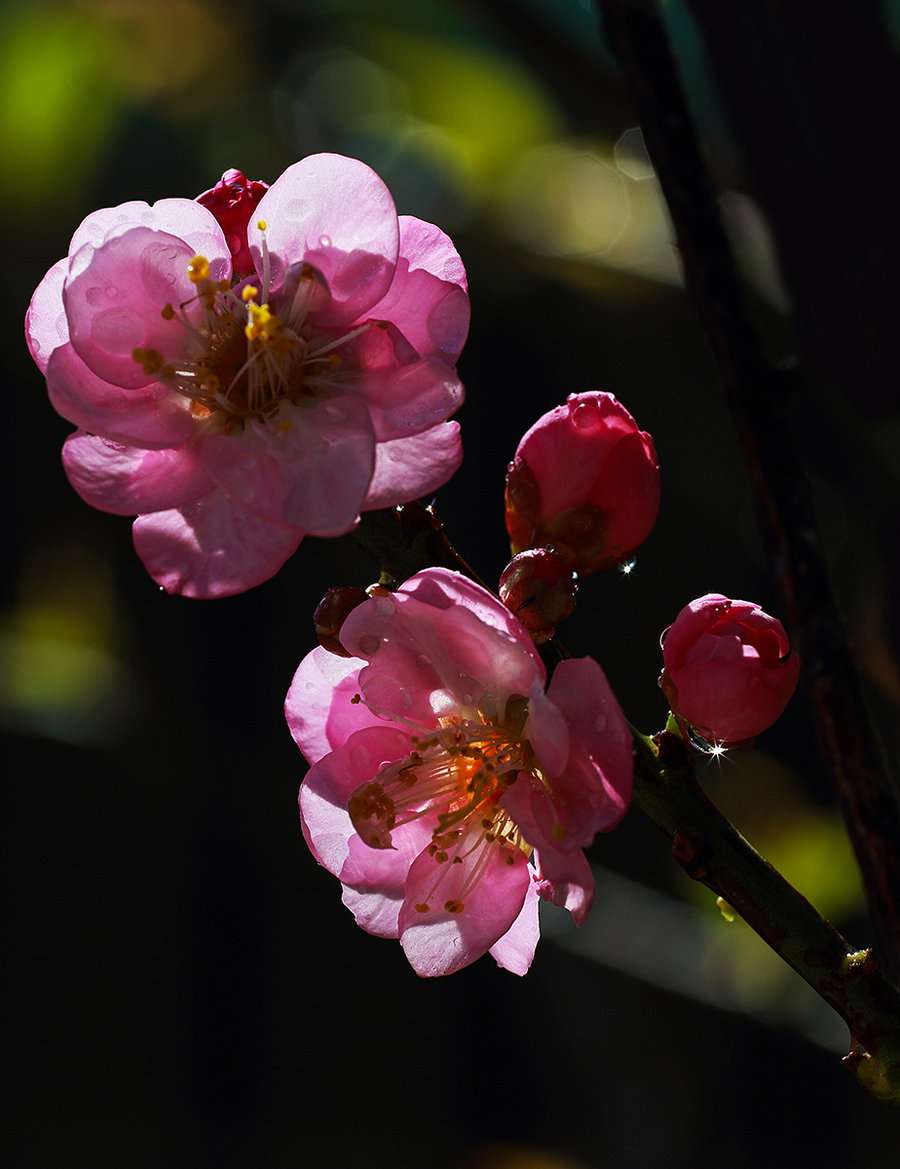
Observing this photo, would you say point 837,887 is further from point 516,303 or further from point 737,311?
point 516,303

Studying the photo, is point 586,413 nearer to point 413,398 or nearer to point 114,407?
point 413,398

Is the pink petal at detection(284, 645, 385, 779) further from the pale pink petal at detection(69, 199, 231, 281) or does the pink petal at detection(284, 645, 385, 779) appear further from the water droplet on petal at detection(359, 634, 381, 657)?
the pale pink petal at detection(69, 199, 231, 281)

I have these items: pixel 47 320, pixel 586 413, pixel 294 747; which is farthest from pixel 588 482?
pixel 294 747

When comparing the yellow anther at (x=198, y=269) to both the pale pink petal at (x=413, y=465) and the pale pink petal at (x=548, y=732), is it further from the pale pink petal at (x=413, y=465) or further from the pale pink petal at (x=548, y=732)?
the pale pink petal at (x=548, y=732)

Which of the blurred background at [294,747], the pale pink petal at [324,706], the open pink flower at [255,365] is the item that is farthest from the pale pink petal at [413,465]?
the blurred background at [294,747]

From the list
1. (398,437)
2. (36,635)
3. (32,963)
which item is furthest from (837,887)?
(32,963)

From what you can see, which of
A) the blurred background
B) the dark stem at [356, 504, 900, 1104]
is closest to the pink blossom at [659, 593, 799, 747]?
the dark stem at [356, 504, 900, 1104]
